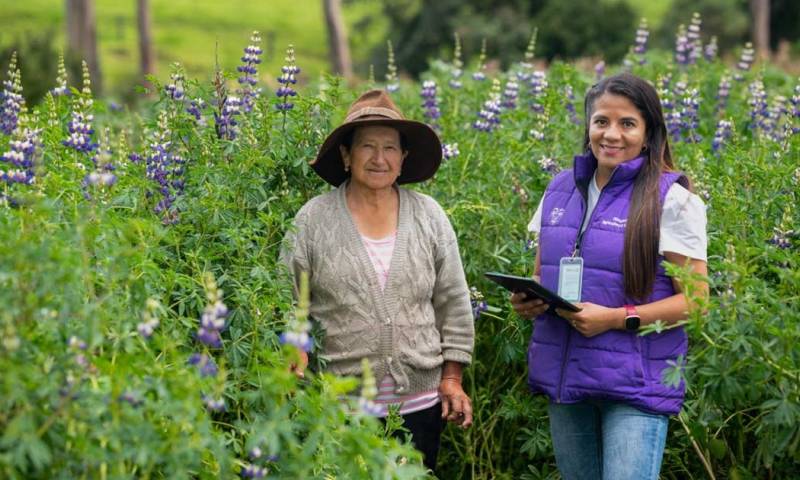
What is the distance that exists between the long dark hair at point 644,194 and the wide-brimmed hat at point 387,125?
0.77m

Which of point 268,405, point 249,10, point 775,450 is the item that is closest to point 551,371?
point 775,450

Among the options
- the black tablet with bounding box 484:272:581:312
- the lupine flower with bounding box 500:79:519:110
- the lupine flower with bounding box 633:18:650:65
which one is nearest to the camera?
the black tablet with bounding box 484:272:581:312

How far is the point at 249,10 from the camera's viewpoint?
44.2 m

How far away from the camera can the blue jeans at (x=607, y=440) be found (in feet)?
12.3

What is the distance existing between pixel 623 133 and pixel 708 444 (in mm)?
1467

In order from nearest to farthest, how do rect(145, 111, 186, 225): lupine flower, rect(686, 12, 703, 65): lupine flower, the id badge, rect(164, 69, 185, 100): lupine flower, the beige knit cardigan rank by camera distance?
the id badge
the beige knit cardigan
rect(145, 111, 186, 225): lupine flower
rect(164, 69, 185, 100): lupine flower
rect(686, 12, 703, 65): lupine flower

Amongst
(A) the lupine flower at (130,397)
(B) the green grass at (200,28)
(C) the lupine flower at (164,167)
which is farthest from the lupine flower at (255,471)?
(B) the green grass at (200,28)

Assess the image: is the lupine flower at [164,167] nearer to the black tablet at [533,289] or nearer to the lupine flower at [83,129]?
the lupine flower at [83,129]

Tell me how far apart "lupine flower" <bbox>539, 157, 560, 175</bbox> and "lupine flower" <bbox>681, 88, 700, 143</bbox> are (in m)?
1.15

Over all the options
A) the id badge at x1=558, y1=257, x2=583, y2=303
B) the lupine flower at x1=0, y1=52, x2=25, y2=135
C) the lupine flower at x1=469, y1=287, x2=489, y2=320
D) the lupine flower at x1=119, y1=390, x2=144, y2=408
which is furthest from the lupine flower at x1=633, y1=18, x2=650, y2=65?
the lupine flower at x1=119, y1=390, x2=144, y2=408

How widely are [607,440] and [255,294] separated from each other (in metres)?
1.36

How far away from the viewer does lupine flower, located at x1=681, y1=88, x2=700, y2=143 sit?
6.35 m

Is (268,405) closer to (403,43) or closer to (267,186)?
(267,186)

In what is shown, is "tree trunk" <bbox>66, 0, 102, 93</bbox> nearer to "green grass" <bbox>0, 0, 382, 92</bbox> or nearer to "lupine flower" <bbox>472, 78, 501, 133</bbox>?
"green grass" <bbox>0, 0, 382, 92</bbox>
